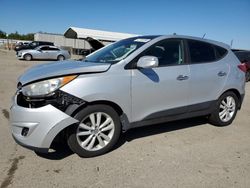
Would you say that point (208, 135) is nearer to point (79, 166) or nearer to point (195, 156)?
point (195, 156)

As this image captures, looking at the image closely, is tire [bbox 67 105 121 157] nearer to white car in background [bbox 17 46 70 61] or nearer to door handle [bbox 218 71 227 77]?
door handle [bbox 218 71 227 77]

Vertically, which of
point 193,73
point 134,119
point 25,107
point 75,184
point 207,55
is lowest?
point 75,184

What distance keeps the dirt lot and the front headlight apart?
0.93m

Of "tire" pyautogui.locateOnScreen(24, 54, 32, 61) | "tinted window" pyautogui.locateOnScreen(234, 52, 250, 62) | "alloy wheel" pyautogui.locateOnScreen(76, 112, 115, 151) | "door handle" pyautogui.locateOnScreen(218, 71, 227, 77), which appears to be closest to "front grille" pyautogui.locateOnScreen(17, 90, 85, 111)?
"alloy wheel" pyautogui.locateOnScreen(76, 112, 115, 151)

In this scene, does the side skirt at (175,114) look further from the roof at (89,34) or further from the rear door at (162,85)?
the roof at (89,34)

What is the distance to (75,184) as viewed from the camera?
290 centimetres

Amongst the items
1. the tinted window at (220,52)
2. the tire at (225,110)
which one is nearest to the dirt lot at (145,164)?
the tire at (225,110)

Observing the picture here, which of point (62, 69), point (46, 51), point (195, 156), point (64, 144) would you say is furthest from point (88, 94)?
point (46, 51)

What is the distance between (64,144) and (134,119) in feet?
3.77

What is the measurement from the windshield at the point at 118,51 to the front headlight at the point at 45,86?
2.80ft

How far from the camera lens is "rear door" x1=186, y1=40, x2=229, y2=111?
4387 mm

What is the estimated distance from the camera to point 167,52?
13.7ft

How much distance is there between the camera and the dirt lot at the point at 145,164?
2990 millimetres

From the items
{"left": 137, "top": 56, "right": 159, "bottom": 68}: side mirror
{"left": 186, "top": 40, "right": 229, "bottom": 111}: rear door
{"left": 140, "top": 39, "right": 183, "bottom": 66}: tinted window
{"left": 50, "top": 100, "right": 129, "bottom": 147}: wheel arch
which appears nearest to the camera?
{"left": 50, "top": 100, "right": 129, "bottom": 147}: wheel arch
